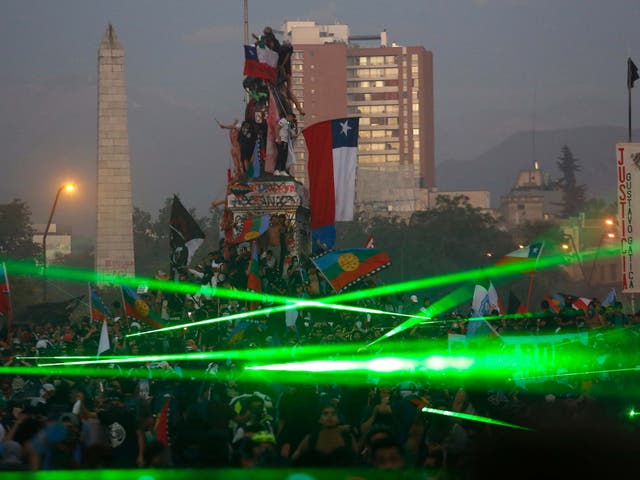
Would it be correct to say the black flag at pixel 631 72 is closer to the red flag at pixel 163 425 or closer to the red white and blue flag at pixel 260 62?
the red white and blue flag at pixel 260 62

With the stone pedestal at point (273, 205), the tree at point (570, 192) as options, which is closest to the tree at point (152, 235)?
the tree at point (570, 192)

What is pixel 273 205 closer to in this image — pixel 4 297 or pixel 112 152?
pixel 4 297

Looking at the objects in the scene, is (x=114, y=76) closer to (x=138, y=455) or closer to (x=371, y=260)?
(x=371, y=260)

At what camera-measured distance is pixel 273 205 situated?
41031 mm

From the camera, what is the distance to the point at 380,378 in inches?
649

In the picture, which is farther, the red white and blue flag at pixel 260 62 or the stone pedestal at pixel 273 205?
the stone pedestal at pixel 273 205

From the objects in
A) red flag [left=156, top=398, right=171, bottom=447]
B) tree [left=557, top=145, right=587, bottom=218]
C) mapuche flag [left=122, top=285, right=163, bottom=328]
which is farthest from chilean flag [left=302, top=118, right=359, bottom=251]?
tree [left=557, top=145, right=587, bottom=218]

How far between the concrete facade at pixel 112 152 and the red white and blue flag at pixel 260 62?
51.6 feet

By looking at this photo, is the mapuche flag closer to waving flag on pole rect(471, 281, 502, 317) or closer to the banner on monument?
waving flag on pole rect(471, 281, 502, 317)

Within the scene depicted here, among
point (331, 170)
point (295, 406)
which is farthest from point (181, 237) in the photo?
point (295, 406)

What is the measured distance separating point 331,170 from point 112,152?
66.8 feet

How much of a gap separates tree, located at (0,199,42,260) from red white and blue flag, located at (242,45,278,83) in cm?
7184

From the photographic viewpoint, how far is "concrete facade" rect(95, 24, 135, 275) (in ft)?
182

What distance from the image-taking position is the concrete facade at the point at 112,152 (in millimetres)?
55375
